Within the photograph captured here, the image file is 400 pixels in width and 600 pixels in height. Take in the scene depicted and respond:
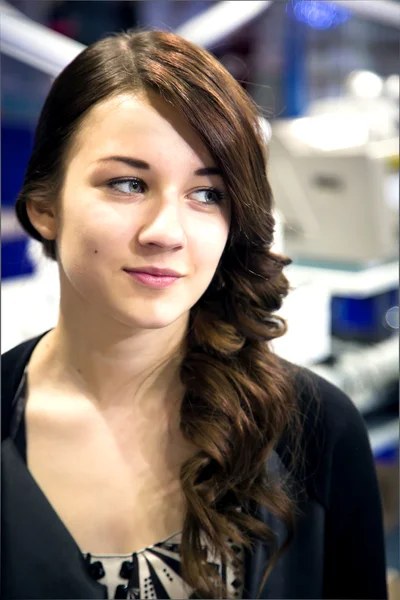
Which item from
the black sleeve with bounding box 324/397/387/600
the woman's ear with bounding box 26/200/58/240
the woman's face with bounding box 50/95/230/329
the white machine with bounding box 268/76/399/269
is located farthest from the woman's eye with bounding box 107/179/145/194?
the white machine with bounding box 268/76/399/269

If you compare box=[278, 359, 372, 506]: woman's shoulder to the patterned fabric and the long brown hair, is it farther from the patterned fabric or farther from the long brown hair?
the patterned fabric

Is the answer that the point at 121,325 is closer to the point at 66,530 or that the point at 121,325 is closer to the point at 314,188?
the point at 66,530

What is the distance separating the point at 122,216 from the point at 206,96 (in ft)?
0.54

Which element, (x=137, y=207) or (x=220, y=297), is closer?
(x=137, y=207)

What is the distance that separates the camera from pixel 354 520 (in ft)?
3.15

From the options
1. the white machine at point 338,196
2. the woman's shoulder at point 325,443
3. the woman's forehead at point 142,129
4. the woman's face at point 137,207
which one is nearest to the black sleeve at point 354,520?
the woman's shoulder at point 325,443

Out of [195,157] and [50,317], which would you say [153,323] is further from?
[50,317]

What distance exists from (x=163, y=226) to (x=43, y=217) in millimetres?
187

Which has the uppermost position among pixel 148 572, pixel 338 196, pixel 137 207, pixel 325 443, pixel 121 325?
pixel 338 196

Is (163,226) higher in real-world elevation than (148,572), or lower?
higher

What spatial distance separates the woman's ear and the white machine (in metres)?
1.15

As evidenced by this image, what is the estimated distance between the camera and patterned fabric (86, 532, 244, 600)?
86 cm

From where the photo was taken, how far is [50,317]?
109cm

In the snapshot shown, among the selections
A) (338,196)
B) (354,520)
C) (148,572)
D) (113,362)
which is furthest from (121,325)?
(338,196)
